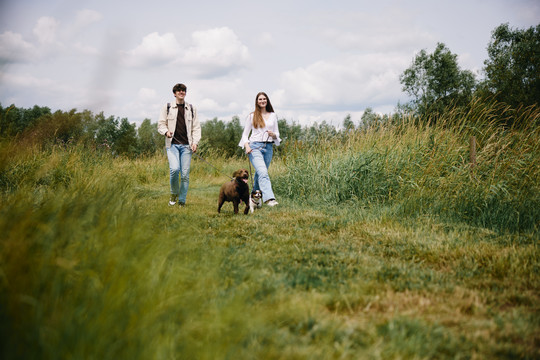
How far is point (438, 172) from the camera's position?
20.0 feet

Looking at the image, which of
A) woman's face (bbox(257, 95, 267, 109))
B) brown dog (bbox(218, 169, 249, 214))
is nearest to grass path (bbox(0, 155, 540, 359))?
brown dog (bbox(218, 169, 249, 214))

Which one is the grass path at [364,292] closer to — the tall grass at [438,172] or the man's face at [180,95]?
the tall grass at [438,172]

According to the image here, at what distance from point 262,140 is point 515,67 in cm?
3735

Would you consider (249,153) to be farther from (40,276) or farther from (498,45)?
(498,45)

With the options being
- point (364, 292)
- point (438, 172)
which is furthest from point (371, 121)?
point (364, 292)

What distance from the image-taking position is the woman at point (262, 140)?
684 centimetres

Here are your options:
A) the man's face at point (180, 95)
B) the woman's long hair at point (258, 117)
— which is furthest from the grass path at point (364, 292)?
the man's face at point (180, 95)

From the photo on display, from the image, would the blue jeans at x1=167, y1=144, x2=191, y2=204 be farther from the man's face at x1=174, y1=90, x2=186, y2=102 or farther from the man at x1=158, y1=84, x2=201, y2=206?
the man's face at x1=174, y1=90, x2=186, y2=102

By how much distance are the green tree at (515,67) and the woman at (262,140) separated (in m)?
31.1

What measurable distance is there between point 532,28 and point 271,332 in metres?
44.5

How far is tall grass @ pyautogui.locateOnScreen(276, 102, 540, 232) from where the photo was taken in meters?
5.13

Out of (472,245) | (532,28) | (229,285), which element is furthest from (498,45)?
(229,285)

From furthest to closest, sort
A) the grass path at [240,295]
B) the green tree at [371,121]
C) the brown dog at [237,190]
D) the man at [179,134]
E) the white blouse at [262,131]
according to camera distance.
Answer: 1. the green tree at [371,121]
2. the white blouse at [262,131]
3. the man at [179,134]
4. the brown dog at [237,190]
5. the grass path at [240,295]

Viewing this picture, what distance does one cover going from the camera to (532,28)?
113ft
